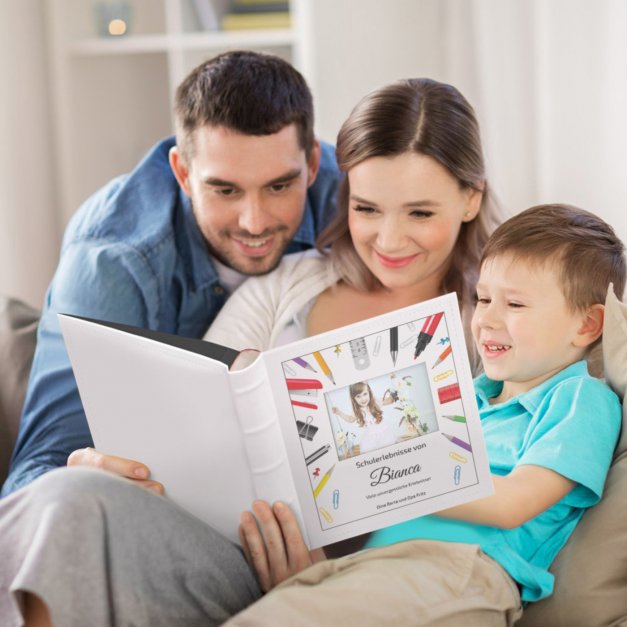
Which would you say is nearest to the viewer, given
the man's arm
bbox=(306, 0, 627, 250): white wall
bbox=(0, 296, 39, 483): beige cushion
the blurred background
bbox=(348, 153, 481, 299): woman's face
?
bbox=(348, 153, 481, 299): woman's face

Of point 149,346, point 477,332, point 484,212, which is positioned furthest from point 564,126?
point 149,346

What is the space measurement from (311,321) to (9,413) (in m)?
0.61

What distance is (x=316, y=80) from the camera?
9.67ft

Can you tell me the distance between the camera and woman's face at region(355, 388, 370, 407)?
3.99 feet

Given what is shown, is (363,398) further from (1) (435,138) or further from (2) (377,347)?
(1) (435,138)

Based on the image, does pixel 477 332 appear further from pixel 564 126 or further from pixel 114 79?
pixel 114 79

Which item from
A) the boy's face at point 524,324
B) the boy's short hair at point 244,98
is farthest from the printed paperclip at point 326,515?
the boy's short hair at point 244,98

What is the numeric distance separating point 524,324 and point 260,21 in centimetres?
190

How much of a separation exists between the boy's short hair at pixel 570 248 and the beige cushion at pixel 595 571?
208 mm

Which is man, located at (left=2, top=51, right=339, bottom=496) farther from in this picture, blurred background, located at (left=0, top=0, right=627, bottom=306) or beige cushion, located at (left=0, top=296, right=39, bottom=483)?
blurred background, located at (left=0, top=0, right=627, bottom=306)

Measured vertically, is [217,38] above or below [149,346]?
above

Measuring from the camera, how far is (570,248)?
1.40 meters

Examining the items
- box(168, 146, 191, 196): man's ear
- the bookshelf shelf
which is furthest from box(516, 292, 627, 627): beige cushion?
the bookshelf shelf

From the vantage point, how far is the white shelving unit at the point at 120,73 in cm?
300
